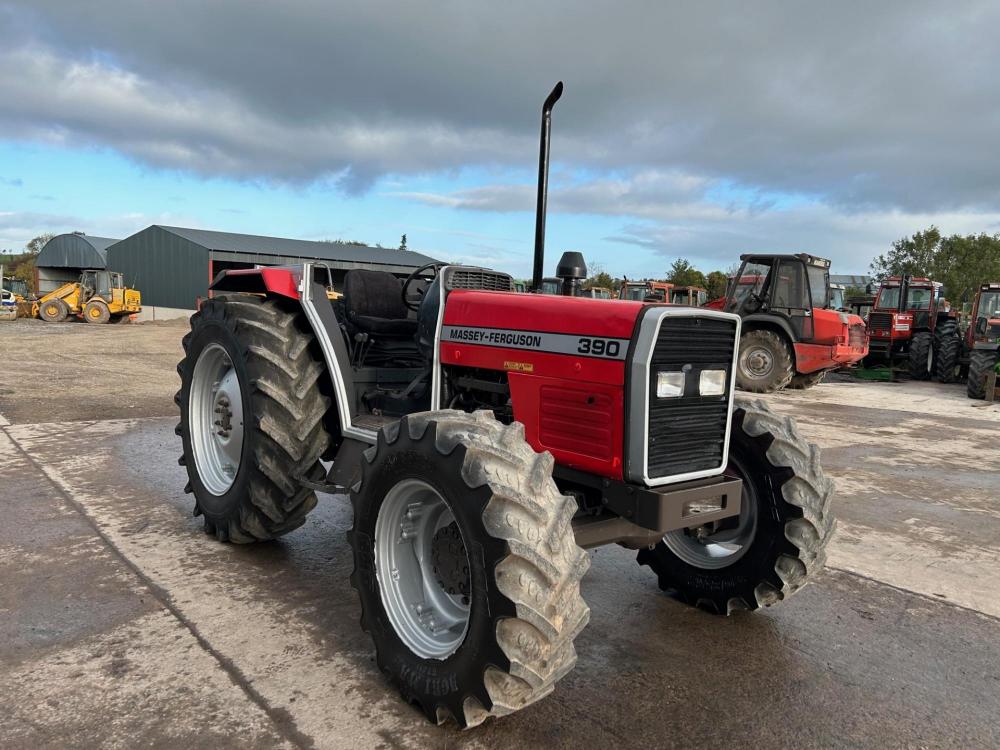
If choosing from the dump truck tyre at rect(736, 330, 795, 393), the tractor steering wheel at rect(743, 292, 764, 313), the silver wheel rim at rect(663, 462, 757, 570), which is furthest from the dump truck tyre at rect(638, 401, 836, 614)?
the tractor steering wheel at rect(743, 292, 764, 313)

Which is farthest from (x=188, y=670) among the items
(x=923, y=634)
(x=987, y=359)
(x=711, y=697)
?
(x=987, y=359)

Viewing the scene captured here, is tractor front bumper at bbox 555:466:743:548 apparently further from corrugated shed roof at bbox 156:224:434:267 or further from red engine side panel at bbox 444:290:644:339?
corrugated shed roof at bbox 156:224:434:267

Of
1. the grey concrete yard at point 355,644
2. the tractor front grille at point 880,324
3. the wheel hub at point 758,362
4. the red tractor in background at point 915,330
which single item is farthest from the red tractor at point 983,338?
the grey concrete yard at point 355,644

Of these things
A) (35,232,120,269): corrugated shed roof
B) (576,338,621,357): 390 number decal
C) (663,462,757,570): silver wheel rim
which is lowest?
(663,462,757,570): silver wheel rim

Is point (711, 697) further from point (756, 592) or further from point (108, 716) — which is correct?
point (108, 716)

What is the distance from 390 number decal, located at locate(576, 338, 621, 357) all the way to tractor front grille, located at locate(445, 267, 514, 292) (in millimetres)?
933

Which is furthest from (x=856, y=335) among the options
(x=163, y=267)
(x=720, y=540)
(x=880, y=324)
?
(x=163, y=267)

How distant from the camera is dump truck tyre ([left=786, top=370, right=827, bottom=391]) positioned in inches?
548

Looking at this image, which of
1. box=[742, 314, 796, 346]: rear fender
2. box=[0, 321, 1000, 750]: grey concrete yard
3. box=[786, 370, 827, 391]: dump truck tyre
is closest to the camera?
box=[0, 321, 1000, 750]: grey concrete yard

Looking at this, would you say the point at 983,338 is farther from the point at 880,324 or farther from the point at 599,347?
the point at 599,347

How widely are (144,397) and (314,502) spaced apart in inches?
261

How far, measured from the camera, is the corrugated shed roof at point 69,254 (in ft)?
127

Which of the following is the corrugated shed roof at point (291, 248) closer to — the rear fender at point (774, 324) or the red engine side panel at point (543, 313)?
the rear fender at point (774, 324)

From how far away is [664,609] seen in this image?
3615mm
